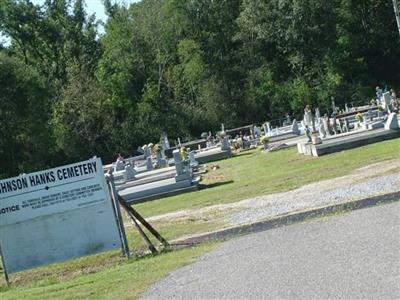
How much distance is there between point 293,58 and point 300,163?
146ft

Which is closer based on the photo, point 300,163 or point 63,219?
point 63,219

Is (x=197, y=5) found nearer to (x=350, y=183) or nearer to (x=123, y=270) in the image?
(x=350, y=183)

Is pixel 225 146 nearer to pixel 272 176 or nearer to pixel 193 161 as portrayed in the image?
pixel 193 161

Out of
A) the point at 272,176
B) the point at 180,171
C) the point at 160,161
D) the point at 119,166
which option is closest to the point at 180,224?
the point at 272,176

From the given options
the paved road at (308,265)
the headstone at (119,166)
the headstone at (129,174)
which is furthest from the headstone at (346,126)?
the paved road at (308,265)

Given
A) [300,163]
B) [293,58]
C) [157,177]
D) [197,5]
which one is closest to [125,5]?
[197,5]

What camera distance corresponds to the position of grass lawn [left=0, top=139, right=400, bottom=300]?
11.1 meters

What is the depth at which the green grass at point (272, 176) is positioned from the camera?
21516mm

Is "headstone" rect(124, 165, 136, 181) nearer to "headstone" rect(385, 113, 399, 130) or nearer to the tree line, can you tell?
"headstone" rect(385, 113, 399, 130)

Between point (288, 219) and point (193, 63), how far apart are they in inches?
2256

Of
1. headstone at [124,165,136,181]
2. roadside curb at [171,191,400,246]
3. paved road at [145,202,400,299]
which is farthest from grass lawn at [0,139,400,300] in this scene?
headstone at [124,165,136,181]

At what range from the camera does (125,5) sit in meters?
82.2

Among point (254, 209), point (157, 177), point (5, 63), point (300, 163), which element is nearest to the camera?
point (254, 209)

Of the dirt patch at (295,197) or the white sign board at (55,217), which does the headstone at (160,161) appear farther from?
the white sign board at (55,217)
